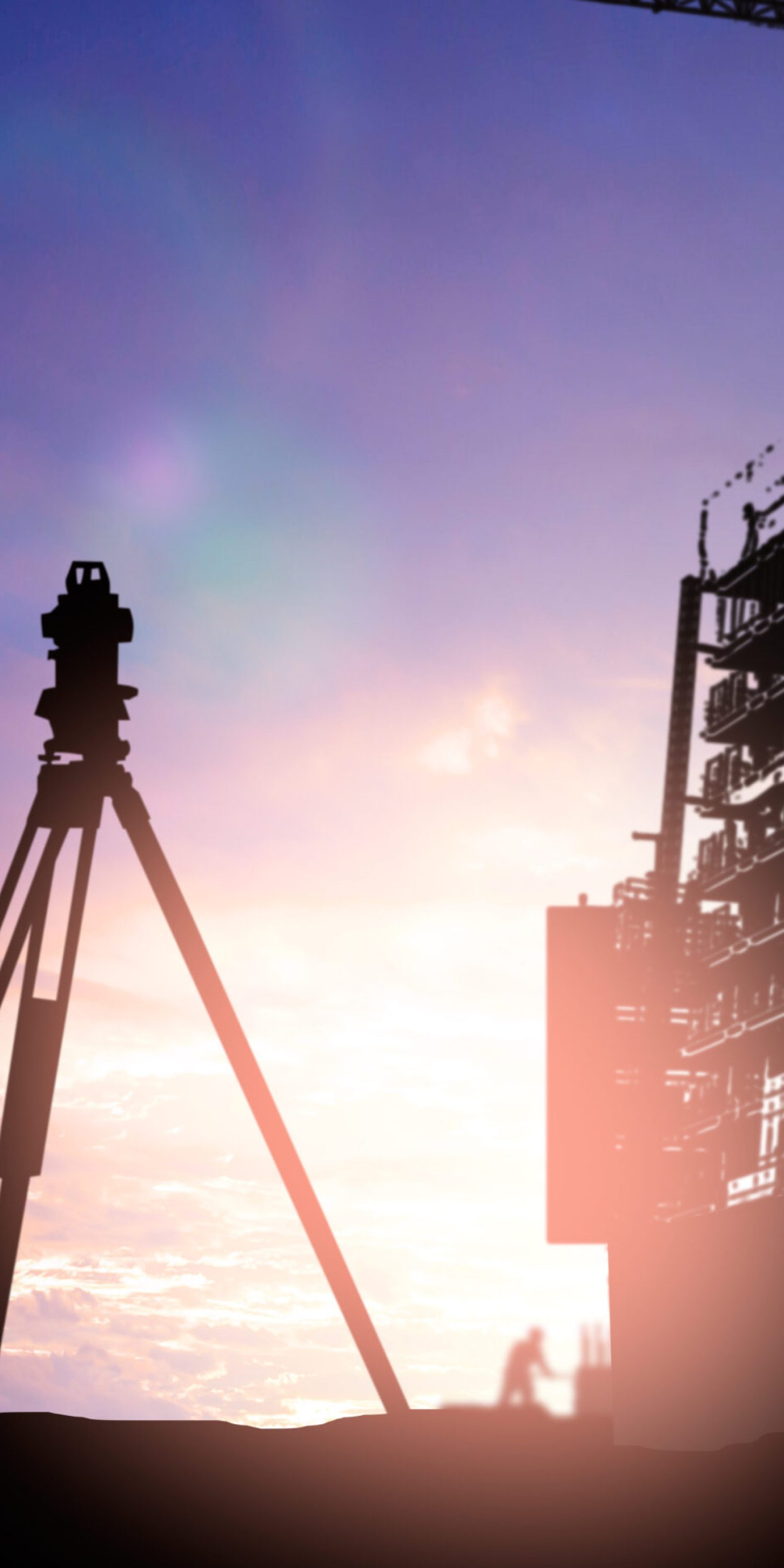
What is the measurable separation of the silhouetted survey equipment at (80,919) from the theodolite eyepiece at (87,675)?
10 millimetres

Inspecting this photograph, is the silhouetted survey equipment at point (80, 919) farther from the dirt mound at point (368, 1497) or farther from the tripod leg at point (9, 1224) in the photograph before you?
the dirt mound at point (368, 1497)

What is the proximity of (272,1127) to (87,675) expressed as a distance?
4.58m

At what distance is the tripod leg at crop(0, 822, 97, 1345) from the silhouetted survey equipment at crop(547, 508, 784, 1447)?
38028 millimetres

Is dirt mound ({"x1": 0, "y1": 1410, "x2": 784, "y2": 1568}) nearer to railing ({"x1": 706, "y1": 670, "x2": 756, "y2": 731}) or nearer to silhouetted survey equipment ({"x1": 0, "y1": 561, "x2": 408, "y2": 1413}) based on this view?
silhouetted survey equipment ({"x1": 0, "y1": 561, "x2": 408, "y2": 1413})

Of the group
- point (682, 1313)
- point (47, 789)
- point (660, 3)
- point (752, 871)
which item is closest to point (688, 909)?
point (752, 871)

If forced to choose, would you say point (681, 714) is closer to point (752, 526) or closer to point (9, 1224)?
point (752, 526)

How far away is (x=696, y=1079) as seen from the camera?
205 ft

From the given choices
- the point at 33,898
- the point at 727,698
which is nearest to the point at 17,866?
the point at 33,898

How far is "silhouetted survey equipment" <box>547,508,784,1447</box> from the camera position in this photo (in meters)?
53.1

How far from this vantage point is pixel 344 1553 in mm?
10344

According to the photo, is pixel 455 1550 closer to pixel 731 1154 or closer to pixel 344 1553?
pixel 344 1553

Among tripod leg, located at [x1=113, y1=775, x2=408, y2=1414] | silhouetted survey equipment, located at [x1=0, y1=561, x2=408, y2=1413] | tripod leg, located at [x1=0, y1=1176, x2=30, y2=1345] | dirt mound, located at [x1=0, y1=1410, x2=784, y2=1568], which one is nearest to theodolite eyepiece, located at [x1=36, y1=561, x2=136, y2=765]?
silhouetted survey equipment, located at [x1=0, y1=561, x2=408, y2=1413]

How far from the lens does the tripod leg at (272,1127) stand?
13.6 meters

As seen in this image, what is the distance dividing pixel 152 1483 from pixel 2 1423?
69.3 inches
